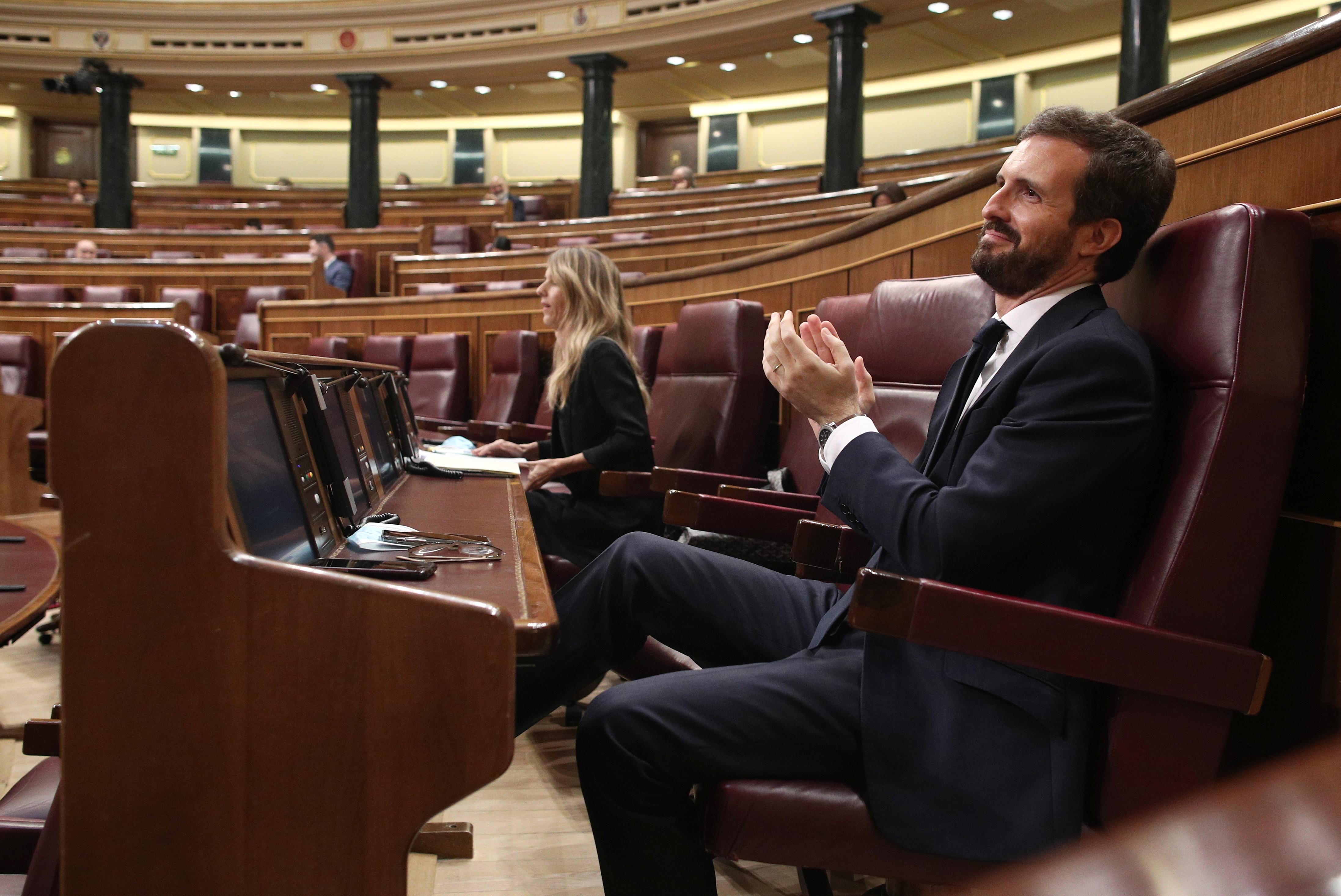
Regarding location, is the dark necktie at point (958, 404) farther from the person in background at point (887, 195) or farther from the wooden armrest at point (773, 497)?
the person in background at point (887, 195)

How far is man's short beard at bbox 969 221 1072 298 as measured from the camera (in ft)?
2.02

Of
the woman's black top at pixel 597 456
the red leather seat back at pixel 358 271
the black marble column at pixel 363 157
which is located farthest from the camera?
the black marble column at pixel 363 157

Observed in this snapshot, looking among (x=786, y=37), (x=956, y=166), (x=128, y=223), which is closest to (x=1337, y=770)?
(x=956, y=166)

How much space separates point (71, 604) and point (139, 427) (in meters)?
0.08

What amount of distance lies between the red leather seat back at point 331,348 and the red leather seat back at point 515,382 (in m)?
0.56

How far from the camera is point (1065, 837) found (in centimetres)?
49

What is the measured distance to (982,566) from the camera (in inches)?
20.8

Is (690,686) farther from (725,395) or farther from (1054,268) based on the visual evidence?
(725,395)

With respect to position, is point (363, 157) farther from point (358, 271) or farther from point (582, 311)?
point (582, 311)

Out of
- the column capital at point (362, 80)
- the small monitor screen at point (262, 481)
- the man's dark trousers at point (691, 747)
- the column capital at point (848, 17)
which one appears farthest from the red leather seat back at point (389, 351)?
the column capital at point (362, 80)

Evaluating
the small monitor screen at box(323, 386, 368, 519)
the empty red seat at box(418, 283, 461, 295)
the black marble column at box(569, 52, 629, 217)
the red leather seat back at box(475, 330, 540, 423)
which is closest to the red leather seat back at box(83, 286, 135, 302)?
the empty red seat at box(418, 283, 461, 295)

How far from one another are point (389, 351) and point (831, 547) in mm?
2120

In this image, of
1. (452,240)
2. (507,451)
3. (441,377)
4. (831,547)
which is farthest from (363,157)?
(831,547)

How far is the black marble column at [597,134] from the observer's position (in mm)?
5125
